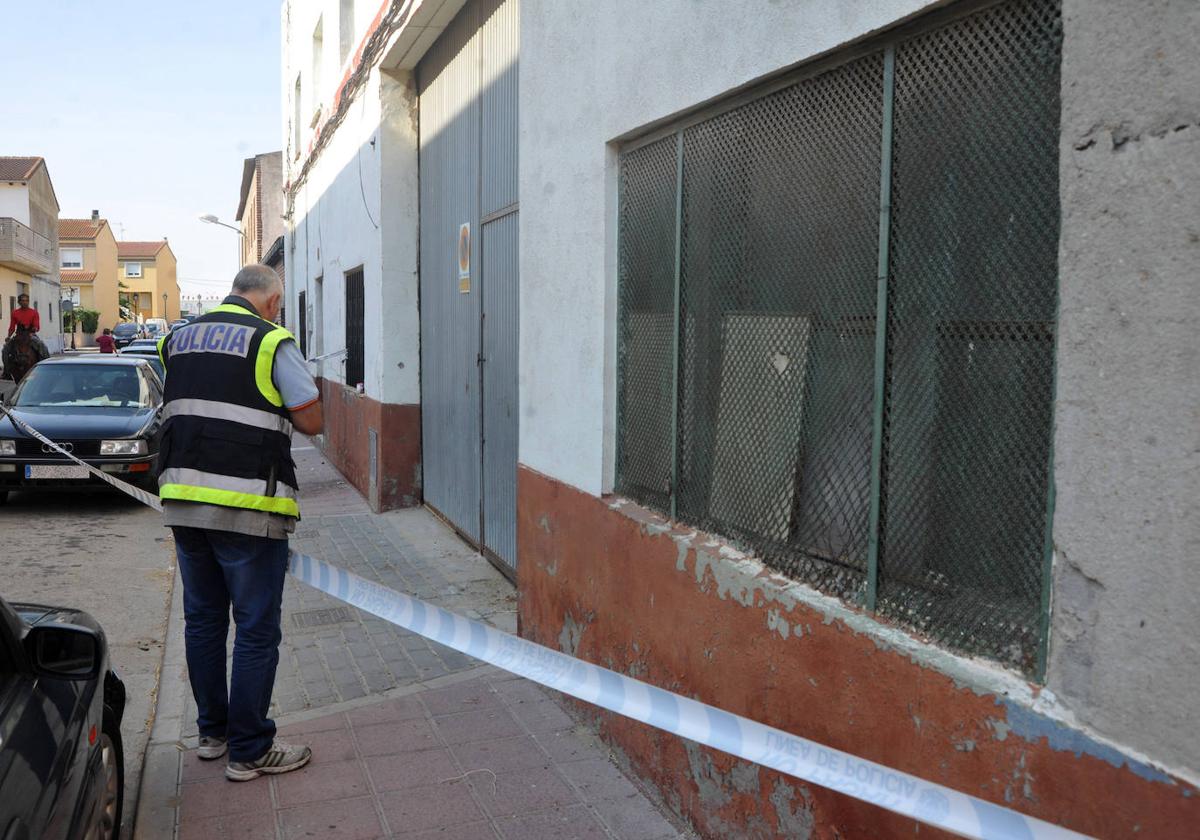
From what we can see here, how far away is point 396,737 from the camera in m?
4.44

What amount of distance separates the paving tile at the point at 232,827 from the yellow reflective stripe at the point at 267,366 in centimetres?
153

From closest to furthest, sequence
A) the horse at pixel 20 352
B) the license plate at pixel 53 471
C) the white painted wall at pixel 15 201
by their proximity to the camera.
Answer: the license plate at pixel 53 471
the horse at pixel 20 352
the white painted wall at pixel 15 201

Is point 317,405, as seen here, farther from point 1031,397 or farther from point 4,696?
point 1031,397

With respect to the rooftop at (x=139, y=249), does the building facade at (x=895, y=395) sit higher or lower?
lower

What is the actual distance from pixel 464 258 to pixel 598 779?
490 centimetres

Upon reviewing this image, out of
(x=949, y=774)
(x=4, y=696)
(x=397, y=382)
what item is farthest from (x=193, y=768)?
(x=397, y=382)

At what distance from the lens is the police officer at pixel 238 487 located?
3879 millimetres

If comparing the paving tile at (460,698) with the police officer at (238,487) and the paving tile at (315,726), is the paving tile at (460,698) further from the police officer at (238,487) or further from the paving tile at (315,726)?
the police officer at (238,487)

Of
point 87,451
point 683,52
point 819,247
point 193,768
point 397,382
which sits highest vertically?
point 683,52

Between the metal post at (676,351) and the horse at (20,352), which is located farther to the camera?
the horse at (20,352)

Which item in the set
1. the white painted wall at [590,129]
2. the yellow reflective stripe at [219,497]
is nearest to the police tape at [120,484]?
the yellow reflective stripe at [219,497]

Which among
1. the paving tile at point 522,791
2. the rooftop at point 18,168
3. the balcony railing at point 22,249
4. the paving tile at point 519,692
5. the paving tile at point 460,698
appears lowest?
the paving tile at point 522,791

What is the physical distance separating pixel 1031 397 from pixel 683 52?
1.94 m

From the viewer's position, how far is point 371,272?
1031cm
